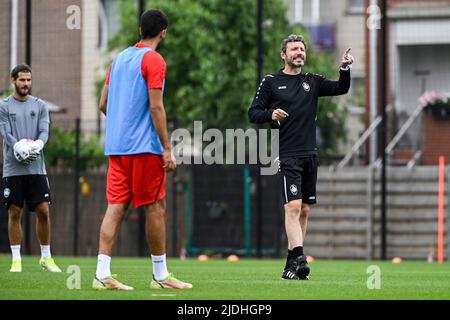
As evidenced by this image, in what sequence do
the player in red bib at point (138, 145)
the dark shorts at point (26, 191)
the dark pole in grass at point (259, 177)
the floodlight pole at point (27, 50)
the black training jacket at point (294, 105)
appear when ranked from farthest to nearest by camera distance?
the floodlight pole at point (27, 50)
the dark pole in grass at point (259, 177)
the dark shorts at point (26, 191)
the black training jacket at point (294, 105)
the player in red bib at point (138, 145)

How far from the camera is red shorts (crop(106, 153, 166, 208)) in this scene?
327 inches

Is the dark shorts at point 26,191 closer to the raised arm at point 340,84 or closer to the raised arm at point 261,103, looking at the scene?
the raised arm at point 261,103

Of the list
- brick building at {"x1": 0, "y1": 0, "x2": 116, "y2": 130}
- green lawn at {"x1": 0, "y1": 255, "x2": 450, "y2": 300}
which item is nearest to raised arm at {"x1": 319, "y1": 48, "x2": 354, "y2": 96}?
green lawn at {"x1": 0, "y1": 255, "x2": 450, "y2": 300}

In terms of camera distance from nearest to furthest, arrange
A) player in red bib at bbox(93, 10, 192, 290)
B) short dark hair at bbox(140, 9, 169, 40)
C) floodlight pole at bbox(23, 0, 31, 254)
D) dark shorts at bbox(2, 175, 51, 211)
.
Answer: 1. player in red bib at bbox(93, 10, 192, 290)
2. short dark hair at bbox(140, 9, 169, 40)
3. dark shorts at bbox(2, 175, 51, 211)
4. floodlight pole at bbox(23, 0, 31, 254)

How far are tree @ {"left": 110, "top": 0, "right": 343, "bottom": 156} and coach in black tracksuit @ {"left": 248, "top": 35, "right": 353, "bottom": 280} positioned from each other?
448 inches

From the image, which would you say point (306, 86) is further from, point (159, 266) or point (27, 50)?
point (27, 50)

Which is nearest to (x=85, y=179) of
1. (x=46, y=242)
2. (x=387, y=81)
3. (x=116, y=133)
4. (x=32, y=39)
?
(x=32, y=39)

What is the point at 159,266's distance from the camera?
27.8 ft

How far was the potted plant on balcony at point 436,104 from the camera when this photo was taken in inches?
781

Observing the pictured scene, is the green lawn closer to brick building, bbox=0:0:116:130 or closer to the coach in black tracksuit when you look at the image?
the coach in black tracksuit

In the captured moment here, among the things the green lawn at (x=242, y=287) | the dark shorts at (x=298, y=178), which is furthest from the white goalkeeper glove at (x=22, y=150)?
the dark shorts at (x=298, y=178)

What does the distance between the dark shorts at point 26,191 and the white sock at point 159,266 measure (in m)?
3.33

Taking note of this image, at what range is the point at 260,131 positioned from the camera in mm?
18984
